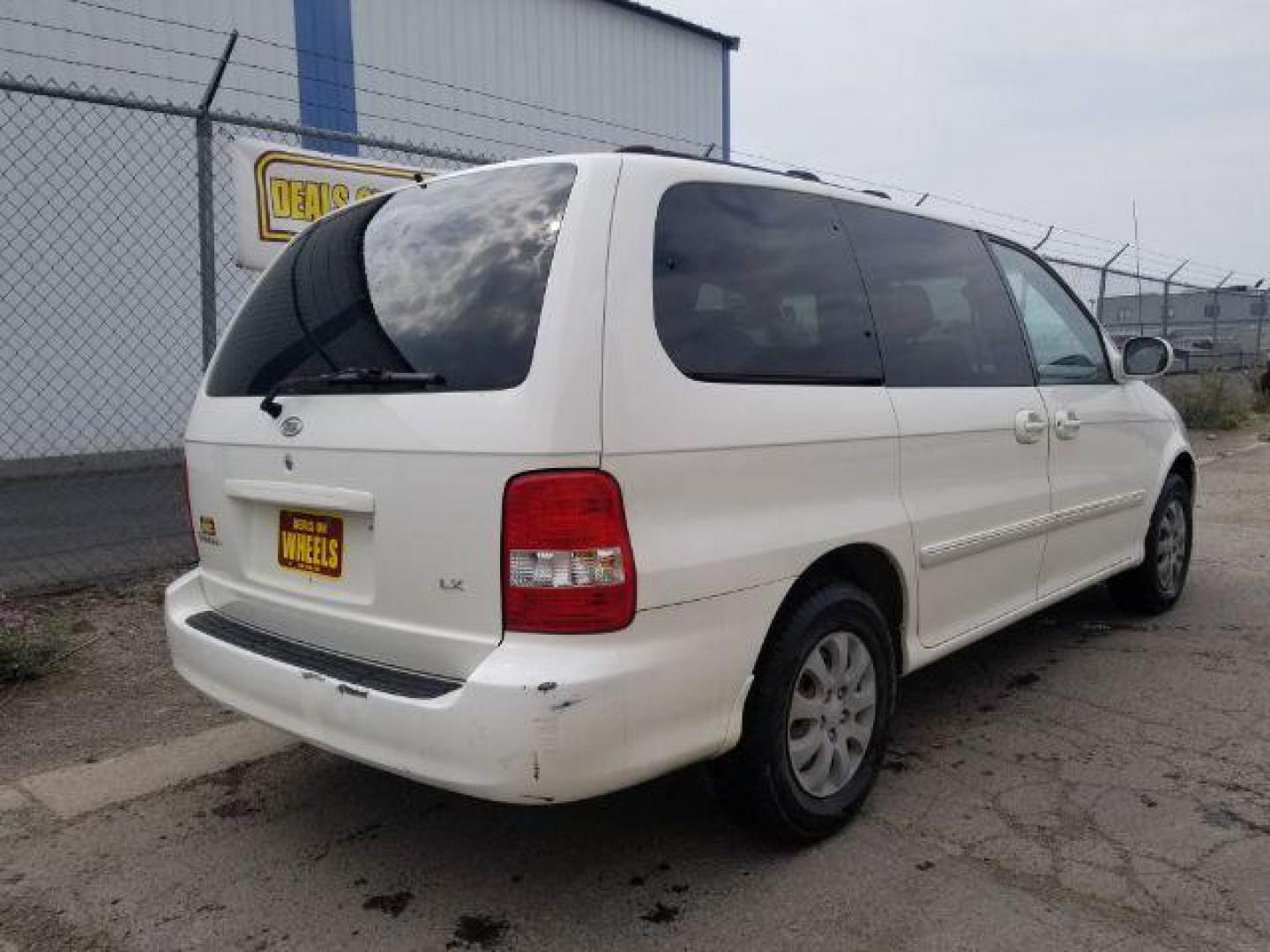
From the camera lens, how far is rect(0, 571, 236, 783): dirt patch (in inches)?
143

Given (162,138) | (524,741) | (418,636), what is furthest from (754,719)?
(162,138)

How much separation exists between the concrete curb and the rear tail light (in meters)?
1.39

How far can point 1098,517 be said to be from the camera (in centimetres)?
428

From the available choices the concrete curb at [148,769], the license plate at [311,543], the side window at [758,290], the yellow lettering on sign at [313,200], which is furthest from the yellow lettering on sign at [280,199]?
the side window at [758,290]

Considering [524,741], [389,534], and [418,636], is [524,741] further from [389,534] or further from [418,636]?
[389,534]

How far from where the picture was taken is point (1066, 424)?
3.98 meters

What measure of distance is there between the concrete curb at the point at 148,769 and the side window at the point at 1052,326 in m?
3.13

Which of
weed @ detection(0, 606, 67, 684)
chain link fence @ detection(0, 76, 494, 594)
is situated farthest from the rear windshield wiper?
chain link fence @ detection(0, 76, 494, 594)

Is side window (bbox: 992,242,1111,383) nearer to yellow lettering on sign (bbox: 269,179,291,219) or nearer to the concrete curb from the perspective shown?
the concrete curb

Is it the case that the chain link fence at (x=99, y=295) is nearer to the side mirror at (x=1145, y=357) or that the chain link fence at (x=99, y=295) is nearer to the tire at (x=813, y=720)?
the side mirror at (x=1145, y=357)

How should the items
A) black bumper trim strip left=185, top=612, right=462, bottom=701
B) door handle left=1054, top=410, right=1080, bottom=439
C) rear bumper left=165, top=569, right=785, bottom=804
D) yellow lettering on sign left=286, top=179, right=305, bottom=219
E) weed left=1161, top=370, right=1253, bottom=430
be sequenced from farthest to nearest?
weed left=1161, top=370, right=1253, bottom=430 < yellow lettering on sign left=286, top=179, right=305, bottom=219 < door handle left=1054, top=410, right=1080, bottom=439 < black bumper trim strip left=185, top=612, right=462, bottom=701 < rear bumper left=165, top=569, right=785, bottom=804

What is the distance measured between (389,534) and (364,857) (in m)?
1.04

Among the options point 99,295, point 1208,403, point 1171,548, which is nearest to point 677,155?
point 1171,548

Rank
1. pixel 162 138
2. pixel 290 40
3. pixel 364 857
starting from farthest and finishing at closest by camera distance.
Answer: pixel 290 40
pixel 162 138
pixel 364 857
